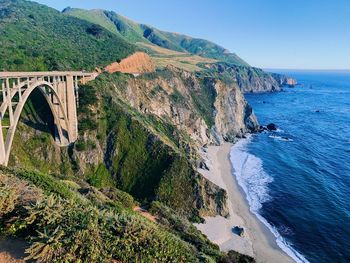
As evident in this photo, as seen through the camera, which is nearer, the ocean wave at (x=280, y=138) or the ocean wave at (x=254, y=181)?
the ocean wave at (x=254, y=181)

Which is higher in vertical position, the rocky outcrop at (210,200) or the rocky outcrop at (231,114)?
the rocky outcrop at (231,114)

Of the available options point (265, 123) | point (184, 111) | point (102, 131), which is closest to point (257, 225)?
point (102, 131)

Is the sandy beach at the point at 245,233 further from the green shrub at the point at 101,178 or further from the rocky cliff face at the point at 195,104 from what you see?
the rocky cliff face at the point at 195,104

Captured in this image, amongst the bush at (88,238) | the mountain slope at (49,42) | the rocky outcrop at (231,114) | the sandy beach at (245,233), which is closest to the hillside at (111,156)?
the bush at (88,238)

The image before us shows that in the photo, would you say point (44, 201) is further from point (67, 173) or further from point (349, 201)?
point (349, 201)

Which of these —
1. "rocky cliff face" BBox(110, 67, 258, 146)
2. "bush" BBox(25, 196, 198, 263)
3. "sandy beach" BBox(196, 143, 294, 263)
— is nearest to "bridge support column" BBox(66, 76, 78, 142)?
"rocky cliff face" BBox(110, 67, 258, 146)

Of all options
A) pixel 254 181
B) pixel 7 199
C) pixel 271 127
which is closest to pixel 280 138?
pixel 271 127

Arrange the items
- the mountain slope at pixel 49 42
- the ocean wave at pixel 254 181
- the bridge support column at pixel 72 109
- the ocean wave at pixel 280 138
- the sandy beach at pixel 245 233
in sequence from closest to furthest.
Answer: the sandy beach at pixel 245 233
the ocean wave at pixel 254 181
the bridge support column at pixel 72 109
the mountain slope at pixel 49 42
the ocean wave at pixel 280 138

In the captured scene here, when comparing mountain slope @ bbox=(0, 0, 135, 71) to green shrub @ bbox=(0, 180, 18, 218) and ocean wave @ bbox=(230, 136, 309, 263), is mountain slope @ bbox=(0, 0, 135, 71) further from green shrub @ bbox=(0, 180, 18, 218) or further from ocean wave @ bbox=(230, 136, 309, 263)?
green shrub @ bbox=(0, 180, 18, 218)
